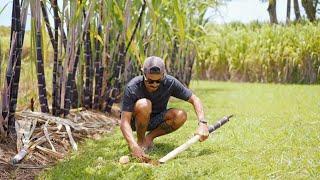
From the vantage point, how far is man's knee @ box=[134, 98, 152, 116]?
4824mm

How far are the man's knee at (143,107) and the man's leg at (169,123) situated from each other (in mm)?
304

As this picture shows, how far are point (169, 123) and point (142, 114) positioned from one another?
370 mm

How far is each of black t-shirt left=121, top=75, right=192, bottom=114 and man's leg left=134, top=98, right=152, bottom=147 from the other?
0.06 metres

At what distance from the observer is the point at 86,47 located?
7047mm

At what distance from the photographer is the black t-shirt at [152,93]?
15.8ft

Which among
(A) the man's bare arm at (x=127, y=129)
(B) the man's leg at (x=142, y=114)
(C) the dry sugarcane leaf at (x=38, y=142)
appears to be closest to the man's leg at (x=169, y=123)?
(B) the man's leg at (x=142, y=114)

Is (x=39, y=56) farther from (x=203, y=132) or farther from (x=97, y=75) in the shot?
(x=203, y=132)

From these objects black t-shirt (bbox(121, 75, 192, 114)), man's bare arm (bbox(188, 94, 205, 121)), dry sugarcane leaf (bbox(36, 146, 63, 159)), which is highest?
black t-shirt (bbox(121, 75, 192, 114))

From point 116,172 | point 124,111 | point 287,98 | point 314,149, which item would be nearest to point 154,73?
point 124,111

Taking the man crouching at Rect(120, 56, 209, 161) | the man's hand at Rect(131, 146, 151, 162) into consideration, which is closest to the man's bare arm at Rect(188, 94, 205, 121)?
the man crouching at Rect(120, 56, 209, 161)

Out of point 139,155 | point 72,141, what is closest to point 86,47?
point 72,141

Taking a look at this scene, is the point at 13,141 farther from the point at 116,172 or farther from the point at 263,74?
the point at 263,74

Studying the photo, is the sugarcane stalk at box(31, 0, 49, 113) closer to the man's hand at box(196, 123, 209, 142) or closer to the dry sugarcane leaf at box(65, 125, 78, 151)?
the dry sugarcane leaf at box(65, 125, 78, 151)

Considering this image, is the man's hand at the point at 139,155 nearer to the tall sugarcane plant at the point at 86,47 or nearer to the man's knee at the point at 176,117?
the man's knee at the point at 176,117
